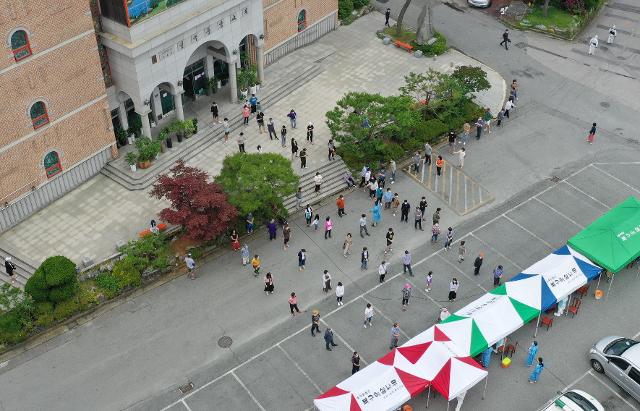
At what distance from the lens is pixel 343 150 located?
41812 mm

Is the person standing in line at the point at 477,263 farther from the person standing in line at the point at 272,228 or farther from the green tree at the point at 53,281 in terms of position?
the green tree at the point at 53,281

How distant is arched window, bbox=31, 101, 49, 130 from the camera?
3638cm

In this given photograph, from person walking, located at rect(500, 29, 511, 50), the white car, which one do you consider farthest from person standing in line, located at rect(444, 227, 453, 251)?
person walking, located at rect(500, 29, 511, 50)

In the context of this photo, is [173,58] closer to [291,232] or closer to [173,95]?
[173,95]

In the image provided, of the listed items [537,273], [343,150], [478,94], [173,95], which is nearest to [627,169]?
[478,94]

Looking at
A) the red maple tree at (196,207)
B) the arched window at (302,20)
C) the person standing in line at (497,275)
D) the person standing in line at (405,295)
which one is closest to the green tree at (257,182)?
the red maple tree at (196,207)

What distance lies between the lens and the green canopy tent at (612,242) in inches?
1341

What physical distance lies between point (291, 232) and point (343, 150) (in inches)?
239

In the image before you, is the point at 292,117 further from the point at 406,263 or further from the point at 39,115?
the point at 39,115

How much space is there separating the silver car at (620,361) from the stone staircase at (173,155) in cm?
2347

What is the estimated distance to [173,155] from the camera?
138ft

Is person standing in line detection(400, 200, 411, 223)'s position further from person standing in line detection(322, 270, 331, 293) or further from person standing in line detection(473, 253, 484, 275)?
person standing in line detection(322, 270, 331, 293)

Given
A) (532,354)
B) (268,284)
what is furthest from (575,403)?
(268,284)

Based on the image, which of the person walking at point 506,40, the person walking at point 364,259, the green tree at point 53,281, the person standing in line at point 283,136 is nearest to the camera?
the green tree at point 53,281
